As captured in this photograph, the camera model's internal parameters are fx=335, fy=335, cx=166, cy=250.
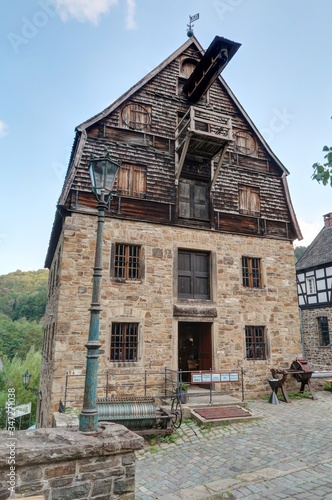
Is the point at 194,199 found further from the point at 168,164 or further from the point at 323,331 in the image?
the point at 323,331

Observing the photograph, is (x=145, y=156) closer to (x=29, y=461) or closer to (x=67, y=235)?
(x=67, y=235)

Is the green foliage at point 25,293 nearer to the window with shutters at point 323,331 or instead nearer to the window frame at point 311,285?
the window frame at point 311,285

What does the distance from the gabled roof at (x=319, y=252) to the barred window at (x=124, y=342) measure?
15.3 metres

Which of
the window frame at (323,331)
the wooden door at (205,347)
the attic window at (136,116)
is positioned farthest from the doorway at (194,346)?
the window frame at (323,331)

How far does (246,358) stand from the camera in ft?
41.7

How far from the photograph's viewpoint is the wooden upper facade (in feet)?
39.8

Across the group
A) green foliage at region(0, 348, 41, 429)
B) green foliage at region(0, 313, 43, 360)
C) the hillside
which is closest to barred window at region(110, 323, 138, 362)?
green foliage at region(0, 348, 41, 429)

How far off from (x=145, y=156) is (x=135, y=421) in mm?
9093

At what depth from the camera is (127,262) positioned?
1178 cm

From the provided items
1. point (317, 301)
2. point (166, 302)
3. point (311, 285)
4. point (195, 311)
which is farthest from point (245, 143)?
point (317, 301)

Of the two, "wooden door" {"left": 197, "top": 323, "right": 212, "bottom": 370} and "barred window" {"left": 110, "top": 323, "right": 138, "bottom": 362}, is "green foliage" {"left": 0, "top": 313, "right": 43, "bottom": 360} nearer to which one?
"wooden door" {"left": 197, "top": 323, "right": 212, "bottom": 370}

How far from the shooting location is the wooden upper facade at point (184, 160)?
1213 centimetres

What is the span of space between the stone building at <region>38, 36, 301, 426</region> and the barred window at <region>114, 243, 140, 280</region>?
0.04m

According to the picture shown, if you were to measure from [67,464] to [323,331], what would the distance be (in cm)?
2173
